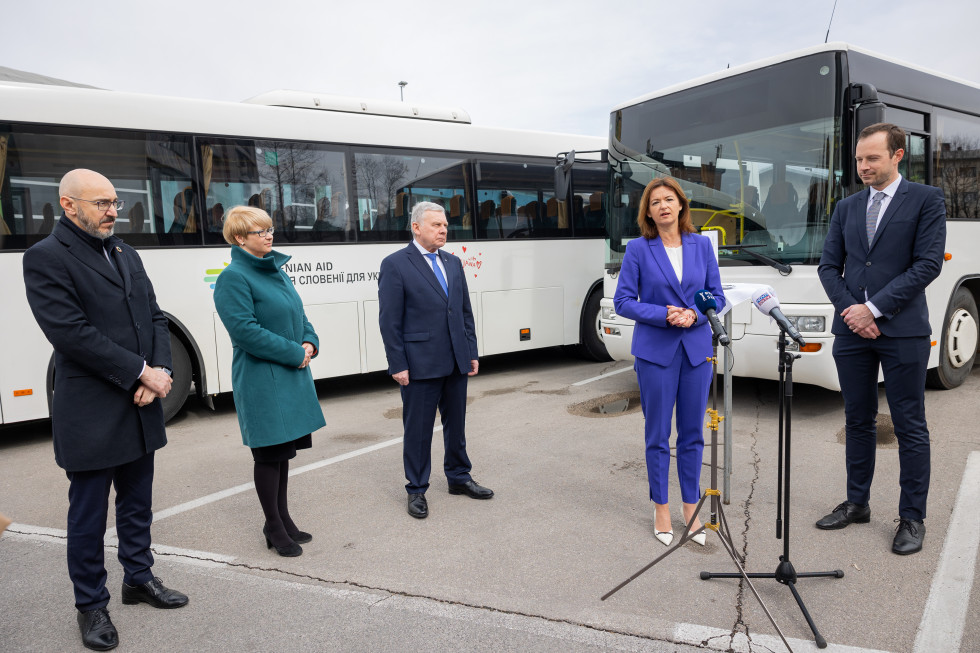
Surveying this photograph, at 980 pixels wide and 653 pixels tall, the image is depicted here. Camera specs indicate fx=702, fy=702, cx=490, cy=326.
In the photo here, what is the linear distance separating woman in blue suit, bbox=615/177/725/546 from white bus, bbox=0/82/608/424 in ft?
15.1

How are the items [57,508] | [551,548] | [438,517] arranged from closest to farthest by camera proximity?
[551,548], [438,517], [57,508]

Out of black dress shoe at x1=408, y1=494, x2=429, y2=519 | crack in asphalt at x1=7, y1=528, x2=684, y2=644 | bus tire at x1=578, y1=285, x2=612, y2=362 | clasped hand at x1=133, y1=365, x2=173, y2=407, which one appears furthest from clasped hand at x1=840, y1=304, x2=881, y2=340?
bus tire at x1=578, y1=285, x2=612, y2=362

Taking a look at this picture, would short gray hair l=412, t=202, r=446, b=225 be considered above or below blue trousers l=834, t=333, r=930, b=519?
above

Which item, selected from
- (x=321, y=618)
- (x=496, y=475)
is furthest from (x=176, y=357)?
(x=321, y=618)

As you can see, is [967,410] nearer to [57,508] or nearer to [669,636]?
[669,636]

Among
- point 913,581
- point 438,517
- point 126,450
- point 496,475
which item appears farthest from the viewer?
point 496,475

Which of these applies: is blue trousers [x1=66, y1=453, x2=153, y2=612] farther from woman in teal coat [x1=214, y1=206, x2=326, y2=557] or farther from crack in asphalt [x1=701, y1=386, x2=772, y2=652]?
crack in asphalt [x1=701, y1=386, x2=772, y2=652]

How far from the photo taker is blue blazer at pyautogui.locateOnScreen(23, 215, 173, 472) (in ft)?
9.49

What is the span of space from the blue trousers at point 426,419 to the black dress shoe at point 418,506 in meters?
0.04

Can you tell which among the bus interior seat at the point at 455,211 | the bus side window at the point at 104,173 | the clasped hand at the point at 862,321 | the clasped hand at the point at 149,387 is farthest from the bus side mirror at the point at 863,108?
the bus side window at the point at 104,173

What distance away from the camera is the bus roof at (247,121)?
20.5 ft

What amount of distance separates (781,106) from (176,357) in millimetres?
6065

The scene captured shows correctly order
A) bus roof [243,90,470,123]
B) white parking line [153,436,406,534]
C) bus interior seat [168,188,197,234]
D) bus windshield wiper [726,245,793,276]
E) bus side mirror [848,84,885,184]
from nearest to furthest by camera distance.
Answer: white parking line [153,436,406,534], bus side mirror [848,84,885,184], bus windshield wiper [726,245,793,276], bus interior seat [168,188,197,234], bus roof [243,90,470,123]

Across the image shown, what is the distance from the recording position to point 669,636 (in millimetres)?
2887
